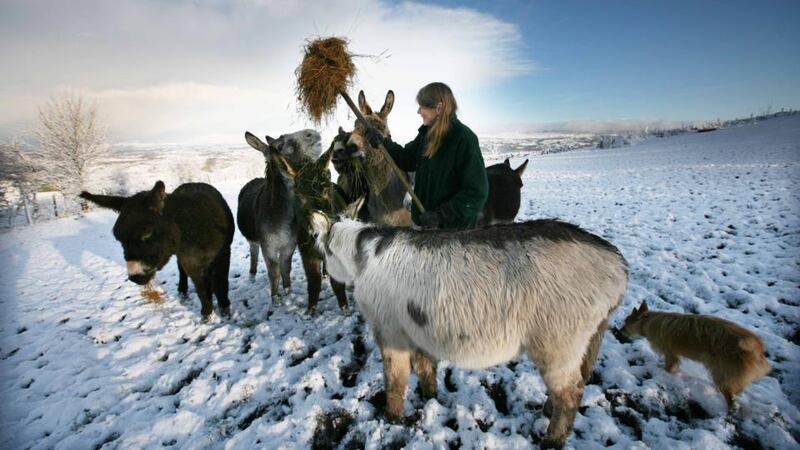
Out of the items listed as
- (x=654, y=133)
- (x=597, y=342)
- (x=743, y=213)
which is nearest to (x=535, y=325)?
(x=597, y=342)

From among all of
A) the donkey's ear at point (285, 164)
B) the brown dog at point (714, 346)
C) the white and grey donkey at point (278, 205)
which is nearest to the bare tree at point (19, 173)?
the white and grey donkey at point (278, 205)

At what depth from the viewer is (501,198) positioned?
624 centimetres

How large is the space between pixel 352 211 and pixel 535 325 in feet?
6.29

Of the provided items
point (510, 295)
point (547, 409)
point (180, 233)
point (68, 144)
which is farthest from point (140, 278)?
point (68, 144)

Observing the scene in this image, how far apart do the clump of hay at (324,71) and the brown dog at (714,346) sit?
14.3ft

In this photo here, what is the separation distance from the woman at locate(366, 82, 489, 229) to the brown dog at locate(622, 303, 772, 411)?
7.03ft

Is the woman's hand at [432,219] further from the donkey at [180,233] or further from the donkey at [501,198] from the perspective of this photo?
the donkey at [180,233]

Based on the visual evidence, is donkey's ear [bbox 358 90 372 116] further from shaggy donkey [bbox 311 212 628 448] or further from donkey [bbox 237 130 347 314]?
Result: shaggy donkey [bbox 311 212 628 448]

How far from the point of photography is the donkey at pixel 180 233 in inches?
147

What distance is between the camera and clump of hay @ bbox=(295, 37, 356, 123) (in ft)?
12.4

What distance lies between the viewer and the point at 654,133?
5853 cm

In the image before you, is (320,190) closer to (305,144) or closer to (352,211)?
(352,211)

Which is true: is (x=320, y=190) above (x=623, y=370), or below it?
above

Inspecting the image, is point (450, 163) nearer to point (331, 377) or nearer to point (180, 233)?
point (331, 377)
